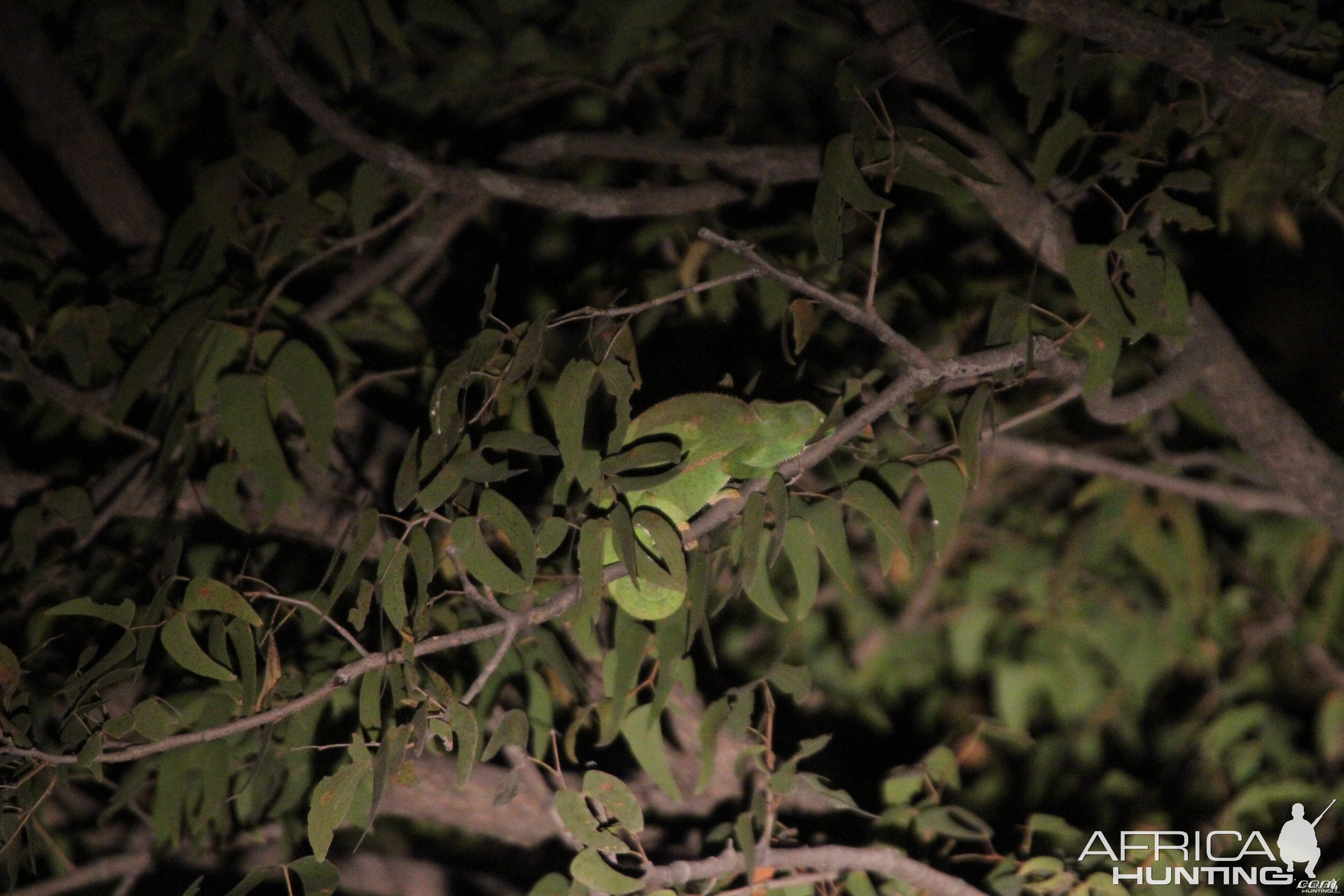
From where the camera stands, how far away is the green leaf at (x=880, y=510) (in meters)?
1.21

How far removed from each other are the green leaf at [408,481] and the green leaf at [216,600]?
215 mm

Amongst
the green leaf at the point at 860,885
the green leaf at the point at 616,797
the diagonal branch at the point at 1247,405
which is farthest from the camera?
the diagonal branch at the point at 1247,405

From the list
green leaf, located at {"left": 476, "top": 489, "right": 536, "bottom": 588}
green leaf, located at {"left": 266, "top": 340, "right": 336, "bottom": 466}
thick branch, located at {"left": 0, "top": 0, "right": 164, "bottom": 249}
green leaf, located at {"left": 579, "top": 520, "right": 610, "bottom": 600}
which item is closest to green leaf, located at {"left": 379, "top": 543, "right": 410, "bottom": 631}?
green leaf, located at {"left": 476, "top": 489, "right": 536, "bottom": 588}

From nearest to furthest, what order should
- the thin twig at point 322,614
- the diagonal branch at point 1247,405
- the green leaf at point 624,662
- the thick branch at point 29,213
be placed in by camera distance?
the thin twig at point 322,614
the green leaf at point 624,662
the diagonal branch at point 1247,405
the thick branch at point 29,213

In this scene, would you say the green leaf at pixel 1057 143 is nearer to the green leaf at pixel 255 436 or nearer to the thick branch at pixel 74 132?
the green leaf at pixel 255 436

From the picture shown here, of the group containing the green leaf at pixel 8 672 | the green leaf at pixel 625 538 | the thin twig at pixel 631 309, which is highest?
the thin twig at pixel 631 309

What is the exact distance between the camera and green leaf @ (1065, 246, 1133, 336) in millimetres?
1158

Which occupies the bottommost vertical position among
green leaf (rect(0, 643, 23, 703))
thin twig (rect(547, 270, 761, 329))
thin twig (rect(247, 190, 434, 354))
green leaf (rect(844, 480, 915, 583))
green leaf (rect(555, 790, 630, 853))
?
green leaf (rect(555, 790, 630, 853))

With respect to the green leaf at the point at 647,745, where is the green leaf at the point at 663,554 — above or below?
above

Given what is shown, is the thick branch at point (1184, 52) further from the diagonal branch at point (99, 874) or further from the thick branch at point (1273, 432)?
the diagonal branch at point (99, 874)

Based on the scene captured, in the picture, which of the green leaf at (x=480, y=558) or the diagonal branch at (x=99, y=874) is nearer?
the green leaf at (x=480, y=558)

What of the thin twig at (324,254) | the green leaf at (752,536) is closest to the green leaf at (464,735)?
Result: the green leaf at (752,536)

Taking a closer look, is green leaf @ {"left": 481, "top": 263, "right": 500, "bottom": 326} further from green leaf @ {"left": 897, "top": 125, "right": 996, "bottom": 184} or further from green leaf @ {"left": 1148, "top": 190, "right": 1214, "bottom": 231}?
green leaf @ {"left": 1148, "top": 190, "right": 1214, "bottom": 231}

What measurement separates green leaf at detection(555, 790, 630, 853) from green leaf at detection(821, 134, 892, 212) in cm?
75
